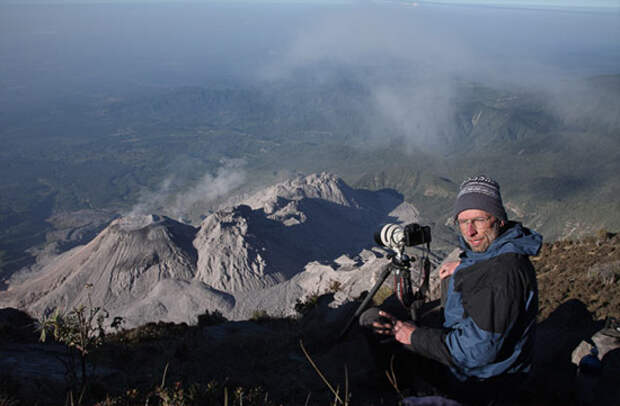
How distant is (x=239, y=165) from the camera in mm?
198250

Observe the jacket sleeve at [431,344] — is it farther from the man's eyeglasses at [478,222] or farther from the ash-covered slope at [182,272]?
the ash-covered slope at [182,272]

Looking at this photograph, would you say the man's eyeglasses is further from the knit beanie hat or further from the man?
the knit beanie hat

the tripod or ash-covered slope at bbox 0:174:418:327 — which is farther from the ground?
the tripod

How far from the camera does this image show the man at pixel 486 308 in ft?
12.0

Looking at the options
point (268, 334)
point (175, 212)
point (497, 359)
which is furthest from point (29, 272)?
point (497, 359)

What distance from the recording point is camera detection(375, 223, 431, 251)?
515 cm

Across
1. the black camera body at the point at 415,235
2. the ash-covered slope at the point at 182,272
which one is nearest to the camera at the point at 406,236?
the black camera body at the point at 415,235

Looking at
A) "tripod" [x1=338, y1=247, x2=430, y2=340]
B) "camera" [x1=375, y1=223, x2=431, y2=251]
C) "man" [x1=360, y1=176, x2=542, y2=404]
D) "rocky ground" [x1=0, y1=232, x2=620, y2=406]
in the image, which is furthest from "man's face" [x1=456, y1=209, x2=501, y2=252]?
"rocky ground" [x1=0, y1=232, x2=620, y2=406]

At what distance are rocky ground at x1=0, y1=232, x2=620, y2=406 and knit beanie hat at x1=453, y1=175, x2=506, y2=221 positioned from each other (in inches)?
93.6

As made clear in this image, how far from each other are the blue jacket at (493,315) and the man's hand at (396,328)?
13cm

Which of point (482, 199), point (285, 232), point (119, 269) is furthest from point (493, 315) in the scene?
point (285, 232)

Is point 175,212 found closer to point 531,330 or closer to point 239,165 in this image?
point 239,165

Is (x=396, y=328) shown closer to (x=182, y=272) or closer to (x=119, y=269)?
(x=182, y=272)

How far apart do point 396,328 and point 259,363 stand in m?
4.93
